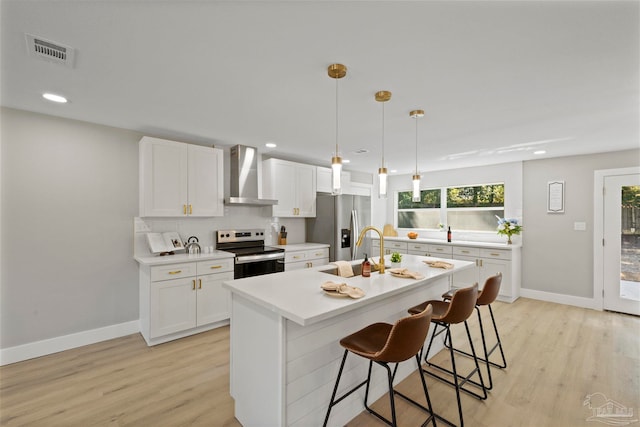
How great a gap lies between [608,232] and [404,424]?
4.47 metres

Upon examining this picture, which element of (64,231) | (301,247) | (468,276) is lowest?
(468,276)

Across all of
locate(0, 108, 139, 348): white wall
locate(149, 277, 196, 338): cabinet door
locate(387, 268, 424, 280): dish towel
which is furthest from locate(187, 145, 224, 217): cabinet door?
locate(387, 268, 424, 280): dish towel

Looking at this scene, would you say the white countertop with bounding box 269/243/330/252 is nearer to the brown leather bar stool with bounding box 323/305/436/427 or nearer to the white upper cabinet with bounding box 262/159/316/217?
the white upper cabinet with bounding box 262/159/316/217

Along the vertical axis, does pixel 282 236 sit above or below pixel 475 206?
below

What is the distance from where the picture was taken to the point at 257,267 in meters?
3.85

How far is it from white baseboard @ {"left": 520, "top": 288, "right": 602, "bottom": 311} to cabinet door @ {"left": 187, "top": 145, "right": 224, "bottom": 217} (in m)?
5.22

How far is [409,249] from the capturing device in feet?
18.6

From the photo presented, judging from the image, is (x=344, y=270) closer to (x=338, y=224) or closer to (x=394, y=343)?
(x=394, y=343)

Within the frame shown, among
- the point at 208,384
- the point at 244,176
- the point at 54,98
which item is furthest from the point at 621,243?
the point at 54,98

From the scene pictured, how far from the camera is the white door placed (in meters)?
3.93

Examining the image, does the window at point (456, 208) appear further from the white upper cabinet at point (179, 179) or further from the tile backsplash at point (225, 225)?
the white upper cabinet at point (179, 179)

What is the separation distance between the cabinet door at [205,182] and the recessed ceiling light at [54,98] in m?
1.20

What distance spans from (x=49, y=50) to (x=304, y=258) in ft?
11.2

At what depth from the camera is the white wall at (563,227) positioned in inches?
168
